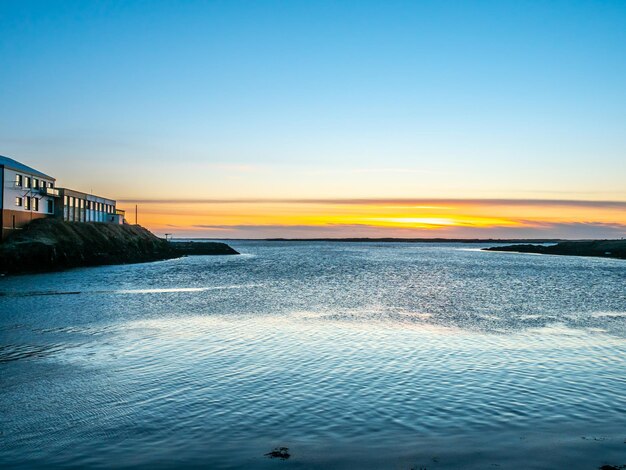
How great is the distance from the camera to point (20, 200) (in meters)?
68.9

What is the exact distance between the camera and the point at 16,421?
38.5 feet

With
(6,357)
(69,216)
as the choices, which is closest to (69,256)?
(69,216)

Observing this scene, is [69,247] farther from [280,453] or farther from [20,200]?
[280,453]

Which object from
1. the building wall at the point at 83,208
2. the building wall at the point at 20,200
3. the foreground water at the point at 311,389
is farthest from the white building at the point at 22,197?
the foreground water at the point at 311,389

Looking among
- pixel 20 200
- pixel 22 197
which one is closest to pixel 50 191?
pixel 22 197

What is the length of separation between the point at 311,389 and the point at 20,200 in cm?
6737

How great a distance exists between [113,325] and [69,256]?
5146cm

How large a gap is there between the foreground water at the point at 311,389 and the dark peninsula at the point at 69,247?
120 ft

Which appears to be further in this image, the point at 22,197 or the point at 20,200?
the point at 22,197

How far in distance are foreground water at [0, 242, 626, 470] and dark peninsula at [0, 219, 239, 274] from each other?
3663 cm

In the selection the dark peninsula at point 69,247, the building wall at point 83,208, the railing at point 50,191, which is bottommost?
the dark peninsula at point 69,247

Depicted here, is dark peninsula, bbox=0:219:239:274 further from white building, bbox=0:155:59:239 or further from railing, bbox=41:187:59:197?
railing, bbox=41:187:59:197

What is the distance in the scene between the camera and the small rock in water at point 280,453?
9812mm

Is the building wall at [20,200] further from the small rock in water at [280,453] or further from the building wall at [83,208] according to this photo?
the small rock in water at [280,453]
